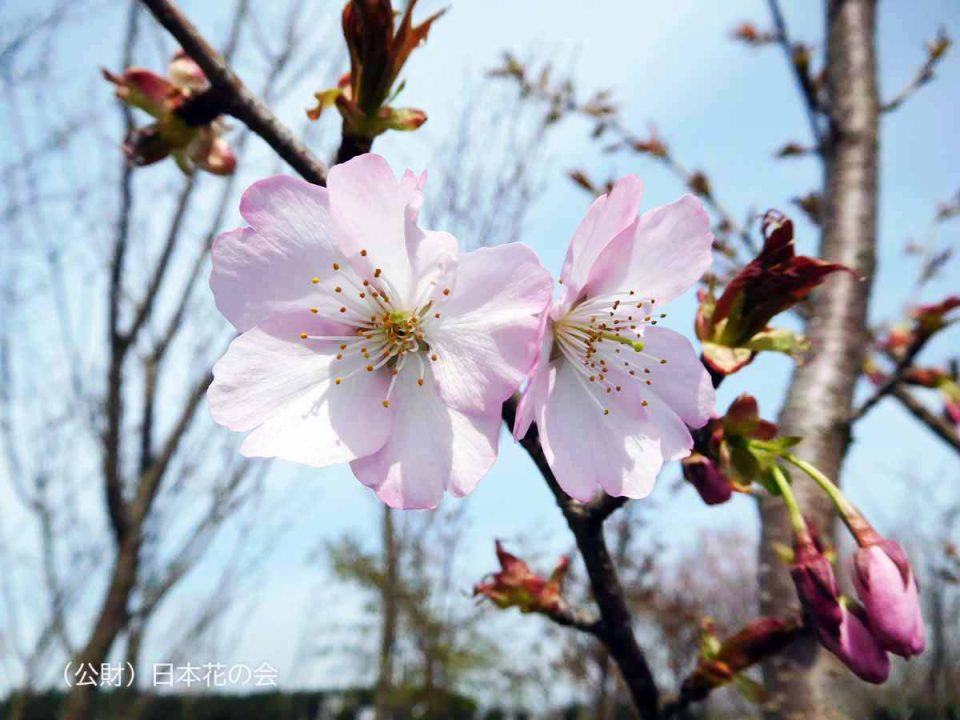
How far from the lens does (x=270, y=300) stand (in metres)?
0.68

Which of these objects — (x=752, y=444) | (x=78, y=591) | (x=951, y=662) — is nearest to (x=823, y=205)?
(x=752, y=444)

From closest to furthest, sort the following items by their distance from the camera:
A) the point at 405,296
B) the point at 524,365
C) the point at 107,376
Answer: the point at 524,365
the point at 405,296
the point at 107,376

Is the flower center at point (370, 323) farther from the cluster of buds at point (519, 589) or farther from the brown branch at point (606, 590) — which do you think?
the cluster of buds at point (519, 589)

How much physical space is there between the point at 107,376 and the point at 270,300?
2.44m

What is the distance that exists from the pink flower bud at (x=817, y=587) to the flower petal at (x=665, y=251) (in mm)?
270

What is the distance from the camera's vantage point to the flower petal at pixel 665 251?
2.16 feet

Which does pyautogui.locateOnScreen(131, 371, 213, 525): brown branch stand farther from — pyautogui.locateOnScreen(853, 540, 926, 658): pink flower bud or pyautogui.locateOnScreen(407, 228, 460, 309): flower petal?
pyautogui.locateOnScreen(853, 540, 926, 658): pink flower bud

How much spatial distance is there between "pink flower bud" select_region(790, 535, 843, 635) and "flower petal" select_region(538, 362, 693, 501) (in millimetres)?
159

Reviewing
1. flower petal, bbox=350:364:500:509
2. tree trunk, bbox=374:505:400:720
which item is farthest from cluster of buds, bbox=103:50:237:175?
tree trunk, bbox=374:505:400:720

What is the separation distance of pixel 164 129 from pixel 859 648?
89 centimetres

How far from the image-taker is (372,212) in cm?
Answer: 65

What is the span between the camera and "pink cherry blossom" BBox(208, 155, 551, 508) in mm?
626

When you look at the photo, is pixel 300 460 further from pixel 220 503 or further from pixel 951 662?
pixel 951 662

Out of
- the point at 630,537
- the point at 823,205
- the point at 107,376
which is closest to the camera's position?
the point at 823,205
